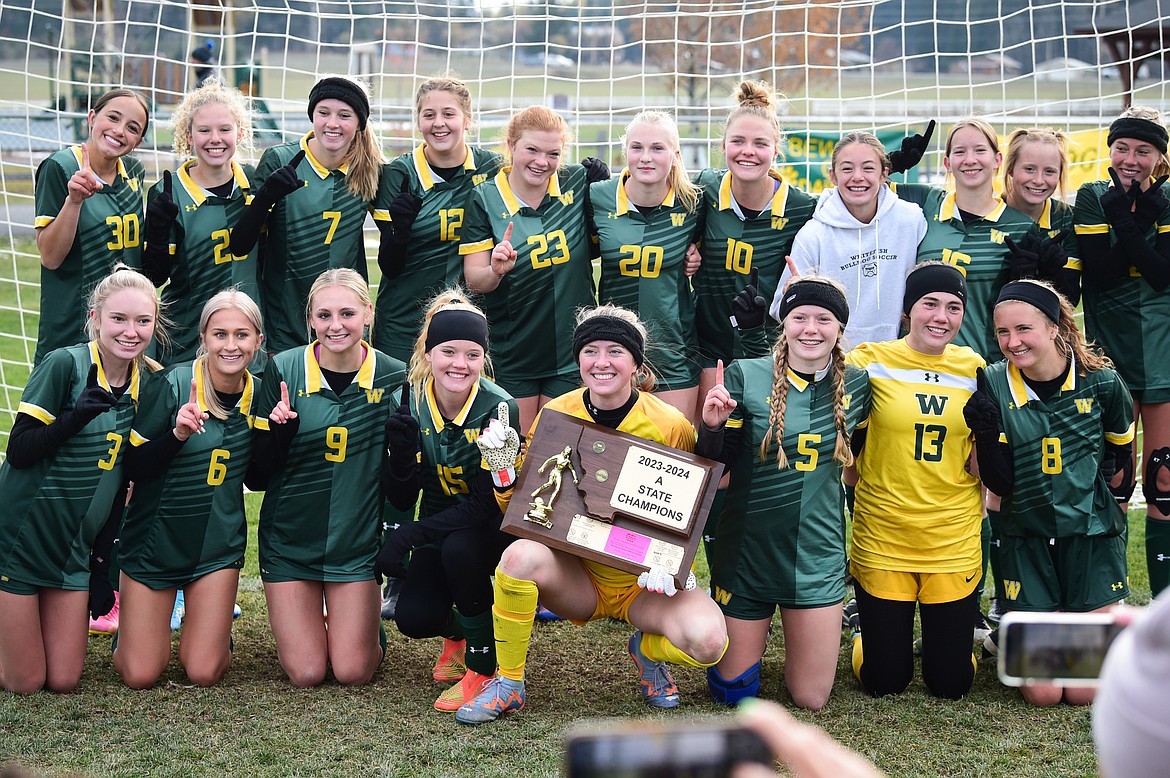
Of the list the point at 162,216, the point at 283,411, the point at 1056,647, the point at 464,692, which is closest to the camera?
Result: the point at 1056,647

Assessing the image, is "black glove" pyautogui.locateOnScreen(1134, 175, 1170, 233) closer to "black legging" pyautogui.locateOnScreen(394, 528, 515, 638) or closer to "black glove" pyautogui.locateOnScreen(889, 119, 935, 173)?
"black glove" pyautogui.locateOnScreen(889, 119, 935, 173)

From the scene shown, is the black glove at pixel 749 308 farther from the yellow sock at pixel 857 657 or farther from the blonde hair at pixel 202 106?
the blonde hair at pixel 202 106

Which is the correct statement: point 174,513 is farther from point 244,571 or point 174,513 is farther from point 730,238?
point 730,238

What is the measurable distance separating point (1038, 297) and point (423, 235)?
2.37 meters

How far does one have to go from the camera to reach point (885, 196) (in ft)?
15.9

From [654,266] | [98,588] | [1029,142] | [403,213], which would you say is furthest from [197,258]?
[1029,142]

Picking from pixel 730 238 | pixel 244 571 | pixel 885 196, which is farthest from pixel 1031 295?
pixel 244 571

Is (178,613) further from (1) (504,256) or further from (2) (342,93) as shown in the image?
(2) (342,93)

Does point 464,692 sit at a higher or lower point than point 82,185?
lower

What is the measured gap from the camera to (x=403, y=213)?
191 inches

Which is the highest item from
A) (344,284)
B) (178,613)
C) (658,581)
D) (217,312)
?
(344,284)

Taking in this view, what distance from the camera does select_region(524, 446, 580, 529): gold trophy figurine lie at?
4039 millimetres

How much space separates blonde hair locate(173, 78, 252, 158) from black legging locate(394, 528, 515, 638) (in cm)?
191

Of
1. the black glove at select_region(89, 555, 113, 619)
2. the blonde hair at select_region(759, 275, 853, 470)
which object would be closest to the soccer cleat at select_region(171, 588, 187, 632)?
the black glove at select_region(89, 555, 113, 619)
